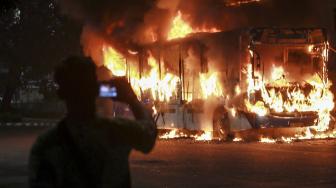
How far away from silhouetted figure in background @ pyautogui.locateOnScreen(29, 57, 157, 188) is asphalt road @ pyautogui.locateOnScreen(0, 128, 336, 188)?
835cm

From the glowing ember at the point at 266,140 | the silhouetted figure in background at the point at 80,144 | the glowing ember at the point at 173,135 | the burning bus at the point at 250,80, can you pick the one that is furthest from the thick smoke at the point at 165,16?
the silhouetted figure in background at the point at 80,144

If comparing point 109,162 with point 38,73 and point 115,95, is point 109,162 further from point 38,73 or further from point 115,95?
point 38,73

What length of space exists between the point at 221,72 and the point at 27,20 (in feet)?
92.6

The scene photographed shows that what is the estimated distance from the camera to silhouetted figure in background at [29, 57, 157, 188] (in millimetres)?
3674

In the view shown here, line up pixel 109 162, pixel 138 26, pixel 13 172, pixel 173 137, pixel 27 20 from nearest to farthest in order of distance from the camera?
1. pixel 109 162
2. pixel 13 172
3. pixel 173 137
4. pixel 138 26
5. pixel 27 20

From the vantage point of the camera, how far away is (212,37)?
22.2 metres

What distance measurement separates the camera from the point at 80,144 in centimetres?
368

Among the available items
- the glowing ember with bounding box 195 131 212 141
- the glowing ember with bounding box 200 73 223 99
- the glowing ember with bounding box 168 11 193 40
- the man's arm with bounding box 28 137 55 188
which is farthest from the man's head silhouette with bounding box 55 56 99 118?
the glowing ember with bounding box 168 11 193 40

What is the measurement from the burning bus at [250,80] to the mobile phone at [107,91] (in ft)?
55.7

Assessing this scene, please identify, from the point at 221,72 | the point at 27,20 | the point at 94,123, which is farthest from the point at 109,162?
the point at 27,20

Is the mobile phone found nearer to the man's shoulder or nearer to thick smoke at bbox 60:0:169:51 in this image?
the man's shoulder

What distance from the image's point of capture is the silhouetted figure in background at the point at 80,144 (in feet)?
12.1

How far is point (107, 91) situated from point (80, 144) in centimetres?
35

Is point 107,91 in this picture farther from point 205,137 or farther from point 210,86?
point 205,137
